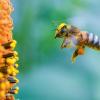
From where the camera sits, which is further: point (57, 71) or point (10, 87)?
point (57, 71)

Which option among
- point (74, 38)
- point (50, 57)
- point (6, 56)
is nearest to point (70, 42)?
point (74, 38)

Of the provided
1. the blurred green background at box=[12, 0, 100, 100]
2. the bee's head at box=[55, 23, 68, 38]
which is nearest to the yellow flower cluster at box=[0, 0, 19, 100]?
the bee's head at box=[55, 23, 68, 38]

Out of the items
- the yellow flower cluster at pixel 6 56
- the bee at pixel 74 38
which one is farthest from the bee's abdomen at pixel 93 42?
the yellow flower cluster at pixel 6 56

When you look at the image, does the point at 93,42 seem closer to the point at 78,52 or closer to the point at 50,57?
the point at 78,52

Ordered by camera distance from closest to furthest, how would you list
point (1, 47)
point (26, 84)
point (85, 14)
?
point (1, 47) < point (26, 84) < point (85, 14)

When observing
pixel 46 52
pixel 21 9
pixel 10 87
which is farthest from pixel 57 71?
pixel 10 87

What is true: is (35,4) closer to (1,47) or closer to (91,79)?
(91,79)
